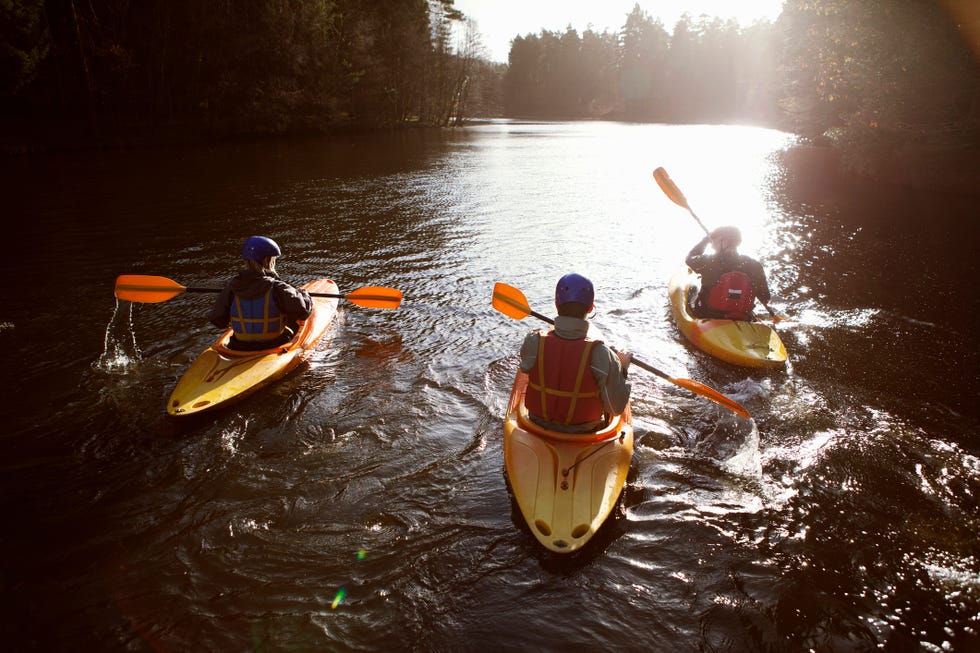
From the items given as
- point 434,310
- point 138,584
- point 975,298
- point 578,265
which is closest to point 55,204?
point 434,310

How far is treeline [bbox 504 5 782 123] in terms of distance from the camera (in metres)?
75.9

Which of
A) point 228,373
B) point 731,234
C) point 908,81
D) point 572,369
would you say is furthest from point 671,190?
point 908,81

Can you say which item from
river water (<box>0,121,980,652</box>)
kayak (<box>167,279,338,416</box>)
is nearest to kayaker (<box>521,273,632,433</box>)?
river water (<box>0,121,980,652</box>)

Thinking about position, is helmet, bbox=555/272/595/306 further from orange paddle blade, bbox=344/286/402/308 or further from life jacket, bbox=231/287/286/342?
orange paddle blade, bbox=344/286/402/308

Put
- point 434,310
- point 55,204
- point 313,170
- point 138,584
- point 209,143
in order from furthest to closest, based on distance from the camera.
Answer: point 209,143 < point 313,170 < point 55,204 < point 434,310 < point 138,584

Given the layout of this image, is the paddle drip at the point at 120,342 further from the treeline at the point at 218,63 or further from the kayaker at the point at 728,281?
the treeline at the point at 218,63

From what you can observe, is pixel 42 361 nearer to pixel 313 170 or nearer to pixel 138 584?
pixel 138 584

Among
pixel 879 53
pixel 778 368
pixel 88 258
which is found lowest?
pixel 88 258

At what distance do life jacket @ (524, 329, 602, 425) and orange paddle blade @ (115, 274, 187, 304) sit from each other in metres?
4.56

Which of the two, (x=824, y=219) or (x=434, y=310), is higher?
(x=824, y=219)

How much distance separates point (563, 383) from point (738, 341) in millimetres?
3403

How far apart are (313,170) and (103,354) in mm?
16517

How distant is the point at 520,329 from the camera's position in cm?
752

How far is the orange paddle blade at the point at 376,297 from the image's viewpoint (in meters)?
6.66
